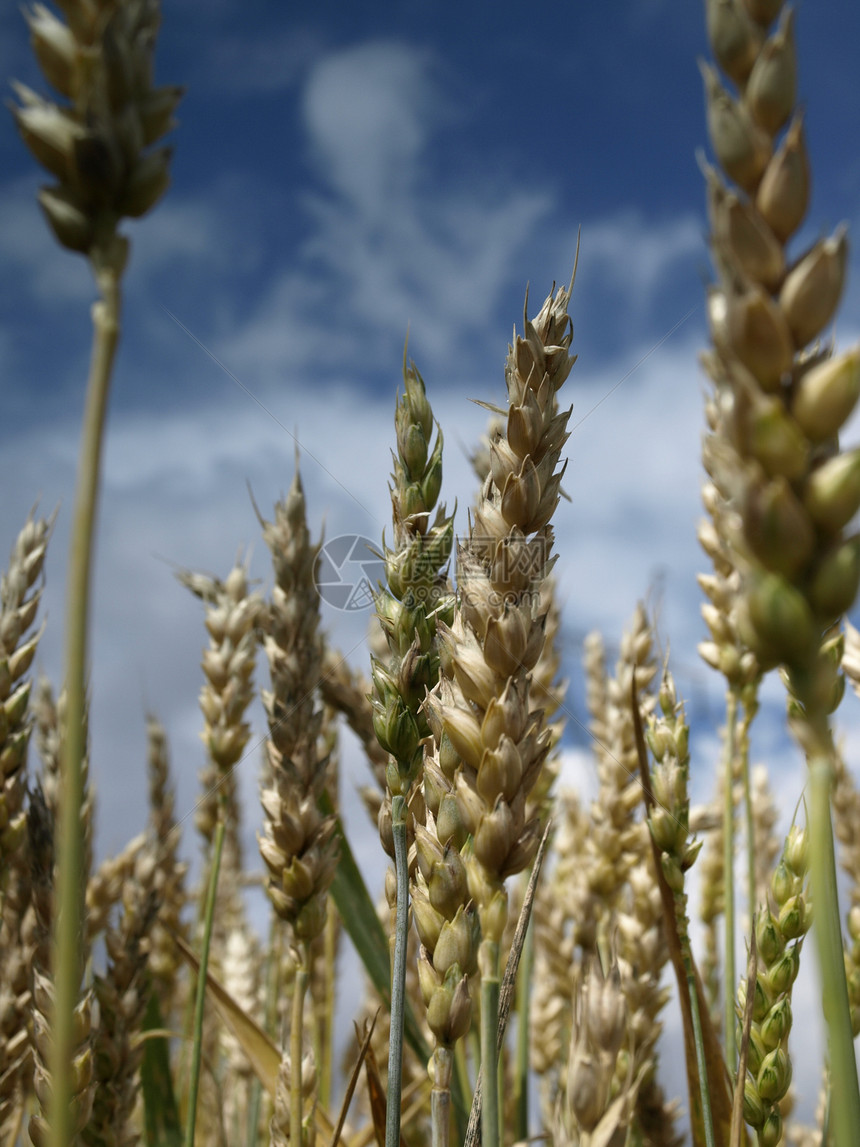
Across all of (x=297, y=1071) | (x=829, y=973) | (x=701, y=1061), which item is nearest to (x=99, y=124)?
(x=829, y=973)

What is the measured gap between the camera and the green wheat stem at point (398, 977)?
1305 mm

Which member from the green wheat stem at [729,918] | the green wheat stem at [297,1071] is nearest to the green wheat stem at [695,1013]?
the green wheat stem at [729,918]

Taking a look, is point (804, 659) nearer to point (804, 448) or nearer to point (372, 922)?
point (804, 448)

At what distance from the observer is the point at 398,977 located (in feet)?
4.58

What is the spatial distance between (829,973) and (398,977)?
829 millimetres

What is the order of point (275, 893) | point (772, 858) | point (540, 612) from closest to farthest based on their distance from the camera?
point (540, 612) < point (275, 893) < point (772, 858)

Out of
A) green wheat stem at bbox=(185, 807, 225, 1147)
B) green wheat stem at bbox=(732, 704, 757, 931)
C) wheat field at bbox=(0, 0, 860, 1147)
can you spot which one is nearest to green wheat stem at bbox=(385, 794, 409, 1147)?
wheat field at bbox=(0, 0, 860, 1147)

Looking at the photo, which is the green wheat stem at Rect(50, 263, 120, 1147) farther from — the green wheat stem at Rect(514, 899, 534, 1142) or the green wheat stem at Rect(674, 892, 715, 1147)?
the green wheat stem at Rect(514, 899, 534, 1142)

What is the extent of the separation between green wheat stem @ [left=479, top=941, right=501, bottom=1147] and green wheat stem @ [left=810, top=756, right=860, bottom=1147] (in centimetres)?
39

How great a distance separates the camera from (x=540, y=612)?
1.26m

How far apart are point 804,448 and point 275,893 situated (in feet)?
5.21

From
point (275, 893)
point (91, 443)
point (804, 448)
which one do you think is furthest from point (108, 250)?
point (275, 893)

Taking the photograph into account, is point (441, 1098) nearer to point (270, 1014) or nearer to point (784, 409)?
point (784, 409)

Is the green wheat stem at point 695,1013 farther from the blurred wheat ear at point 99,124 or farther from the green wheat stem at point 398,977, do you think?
the blurred wheat ear at point 99,124
